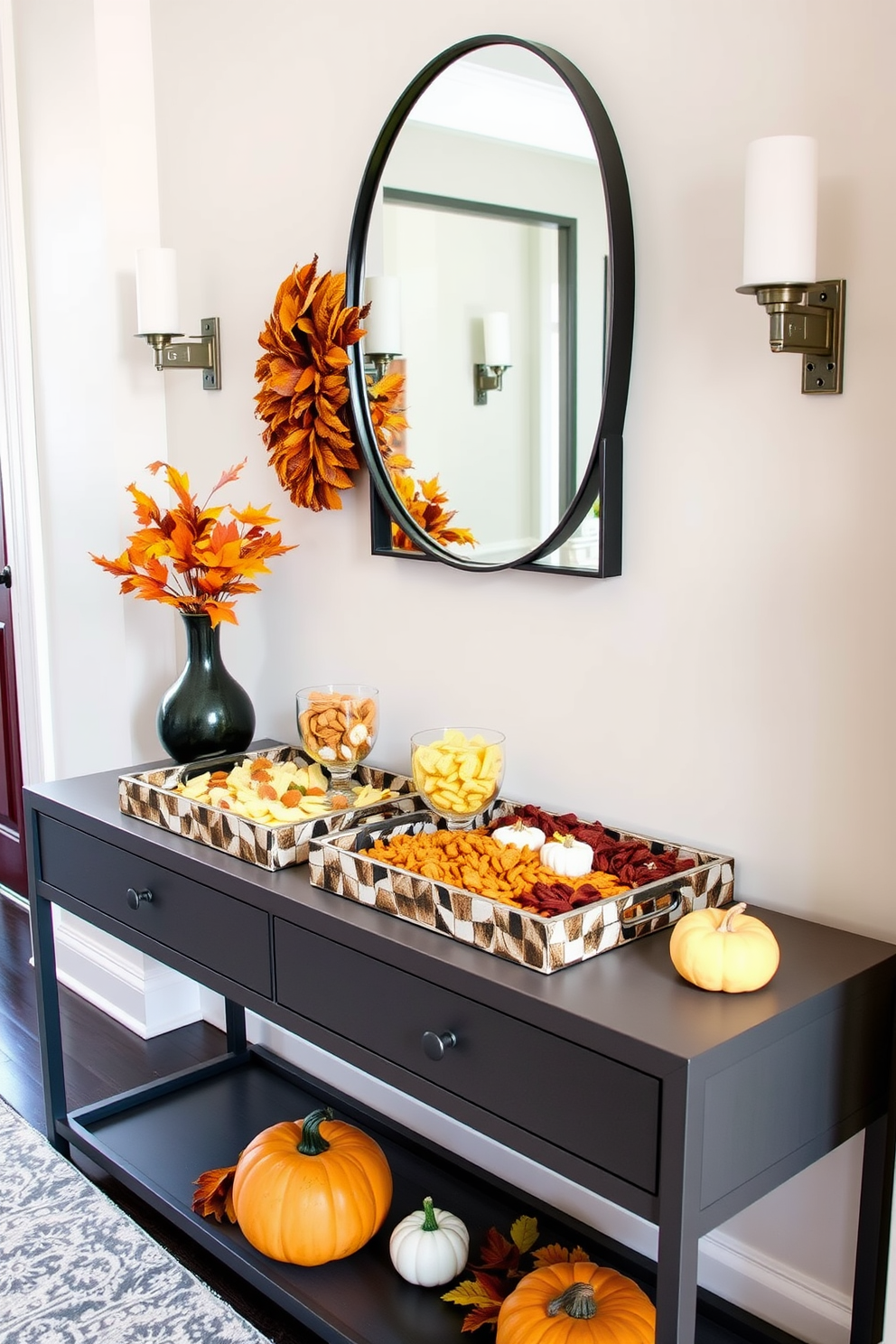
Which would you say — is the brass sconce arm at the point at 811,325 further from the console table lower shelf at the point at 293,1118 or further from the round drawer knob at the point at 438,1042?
the console table lower shelf at the point at 293,1118

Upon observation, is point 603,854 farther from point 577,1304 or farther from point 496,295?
point 496,295

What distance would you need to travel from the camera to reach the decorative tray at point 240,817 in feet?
5.94

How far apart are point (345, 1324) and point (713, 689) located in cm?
107

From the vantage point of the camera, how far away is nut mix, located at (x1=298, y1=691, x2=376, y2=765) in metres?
1.99

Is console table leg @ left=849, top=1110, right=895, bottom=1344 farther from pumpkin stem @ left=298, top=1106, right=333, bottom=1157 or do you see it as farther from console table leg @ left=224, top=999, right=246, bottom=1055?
console table leg @ left=224, top=999, right=246, bottom=1055

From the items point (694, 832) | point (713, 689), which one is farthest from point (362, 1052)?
point (713, 689)

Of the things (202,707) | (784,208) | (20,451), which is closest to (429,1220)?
(202,707)

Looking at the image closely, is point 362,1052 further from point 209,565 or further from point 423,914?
point 209,565

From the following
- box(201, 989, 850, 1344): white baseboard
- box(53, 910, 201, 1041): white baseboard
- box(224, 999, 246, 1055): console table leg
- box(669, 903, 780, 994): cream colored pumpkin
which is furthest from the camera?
box(53, 910, 201, 1041): white baseboard

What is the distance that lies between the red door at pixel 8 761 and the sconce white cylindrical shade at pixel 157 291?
1304 millimetres

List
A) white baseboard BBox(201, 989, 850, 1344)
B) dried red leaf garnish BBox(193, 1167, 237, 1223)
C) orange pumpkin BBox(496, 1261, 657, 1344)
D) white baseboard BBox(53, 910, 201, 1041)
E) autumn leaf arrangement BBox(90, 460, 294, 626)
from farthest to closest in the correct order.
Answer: white baseboard BBox(53, 910, 201, 1041), autumn leaf arrangement BBox(90, 460, 294, 626), dried red leaf garnish BBox(193, 1167, 237, 1223), white baseboard BBox(201, 989, 850, 1344), orange pumpkin BBox(496, 1261, 657, 1344)

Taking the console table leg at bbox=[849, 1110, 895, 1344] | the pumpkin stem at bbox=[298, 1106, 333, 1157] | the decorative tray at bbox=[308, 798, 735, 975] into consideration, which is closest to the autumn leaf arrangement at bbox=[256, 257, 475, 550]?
the decorative tray at bbox=[308, 798, 735, 975]

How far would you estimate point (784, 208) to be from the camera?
137 cm

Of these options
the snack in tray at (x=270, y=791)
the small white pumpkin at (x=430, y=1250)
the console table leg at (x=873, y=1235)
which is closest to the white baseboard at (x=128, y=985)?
the snack in tray at (x=270, y=791)
